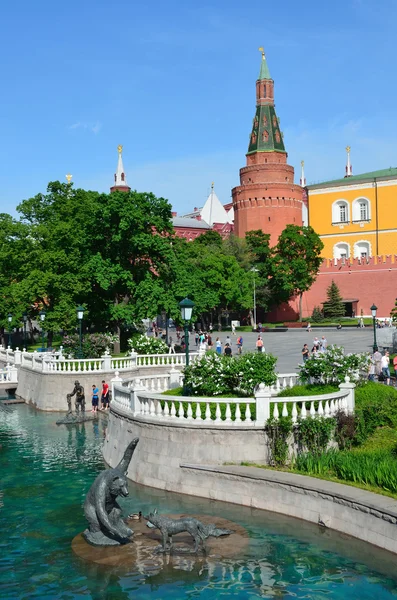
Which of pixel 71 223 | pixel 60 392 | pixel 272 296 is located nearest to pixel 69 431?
pixel 60 392

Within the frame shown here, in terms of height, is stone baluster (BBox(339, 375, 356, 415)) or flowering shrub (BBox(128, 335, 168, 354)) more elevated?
flowering shrub (BBox(128, 335, 168, 354))

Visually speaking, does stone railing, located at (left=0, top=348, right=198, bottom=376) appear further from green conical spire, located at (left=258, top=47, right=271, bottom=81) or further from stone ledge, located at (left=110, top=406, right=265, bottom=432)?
green conical spire, located at (left=258, top=47, right=271, bottom=81)

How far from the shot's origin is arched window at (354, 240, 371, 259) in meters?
85.3

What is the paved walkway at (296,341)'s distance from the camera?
39.3 metres

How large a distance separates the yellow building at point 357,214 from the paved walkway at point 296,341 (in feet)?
91.4

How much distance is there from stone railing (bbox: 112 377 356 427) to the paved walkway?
1600 cm

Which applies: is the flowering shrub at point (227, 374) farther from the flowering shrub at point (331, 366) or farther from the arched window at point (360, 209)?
the arched window at point (360, 209)


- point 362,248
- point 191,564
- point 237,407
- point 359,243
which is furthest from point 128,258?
point 362,248

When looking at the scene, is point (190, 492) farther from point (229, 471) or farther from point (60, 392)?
point (60, 392)

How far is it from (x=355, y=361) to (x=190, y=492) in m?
5.72

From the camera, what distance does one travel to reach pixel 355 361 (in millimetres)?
17750

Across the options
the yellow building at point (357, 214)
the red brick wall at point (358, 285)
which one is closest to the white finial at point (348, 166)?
the yellow building at point (357, 214)

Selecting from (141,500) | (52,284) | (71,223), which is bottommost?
(141,500)

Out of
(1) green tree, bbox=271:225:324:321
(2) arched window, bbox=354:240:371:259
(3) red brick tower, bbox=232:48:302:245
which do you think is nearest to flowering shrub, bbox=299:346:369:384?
(1) green tree, bbox=271:225:324:321
